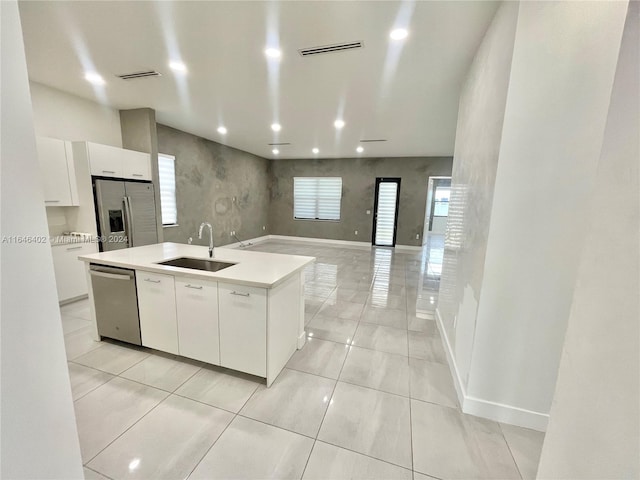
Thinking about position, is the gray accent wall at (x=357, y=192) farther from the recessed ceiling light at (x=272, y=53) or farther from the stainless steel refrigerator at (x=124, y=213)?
the recessed ceiling light at (x=272, y=53)

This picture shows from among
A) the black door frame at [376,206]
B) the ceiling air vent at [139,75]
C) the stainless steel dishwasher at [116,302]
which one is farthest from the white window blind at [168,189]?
the black door frame at [376,206]

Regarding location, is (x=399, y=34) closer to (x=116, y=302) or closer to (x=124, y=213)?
(x=116, y=302)

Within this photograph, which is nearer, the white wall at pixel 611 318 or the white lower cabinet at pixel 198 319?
the white wall at pixel 611 318

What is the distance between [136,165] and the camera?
397 centimetres

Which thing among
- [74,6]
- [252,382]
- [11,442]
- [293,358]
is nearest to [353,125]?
[74,6]

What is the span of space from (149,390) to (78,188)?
10.1 feet

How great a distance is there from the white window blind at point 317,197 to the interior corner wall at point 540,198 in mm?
6844

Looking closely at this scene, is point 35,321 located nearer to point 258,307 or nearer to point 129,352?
point 258,307

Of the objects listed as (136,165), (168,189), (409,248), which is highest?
(136,165)

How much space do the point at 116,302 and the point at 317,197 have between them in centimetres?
678

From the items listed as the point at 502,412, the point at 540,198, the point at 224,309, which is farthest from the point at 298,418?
the point at 540,198

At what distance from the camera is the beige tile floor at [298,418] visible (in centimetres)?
141

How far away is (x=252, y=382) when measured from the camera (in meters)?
2.03

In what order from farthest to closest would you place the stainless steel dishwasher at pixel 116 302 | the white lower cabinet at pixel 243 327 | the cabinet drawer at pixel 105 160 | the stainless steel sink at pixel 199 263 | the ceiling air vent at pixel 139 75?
1. the cabinet drawer at pixel 105 160
2. the ceiling air vent at pixel 139 75
3. the stainless steel sink at pixel 199 263
4. the stainless steel dishwasher at pixel 116 302
5. the white lower cabinet at pixel 243 327
